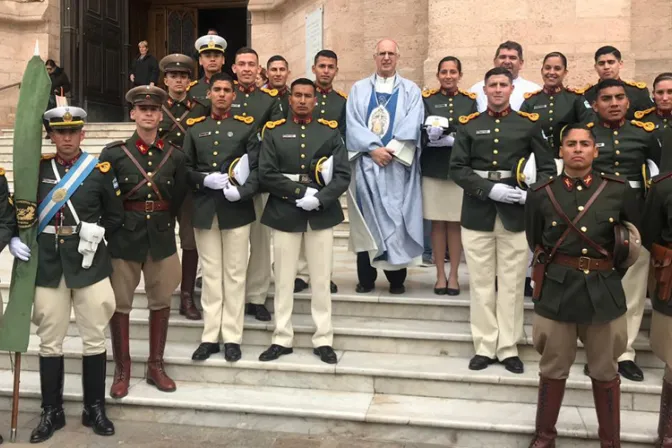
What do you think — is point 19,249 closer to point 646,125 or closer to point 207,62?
point 207,62

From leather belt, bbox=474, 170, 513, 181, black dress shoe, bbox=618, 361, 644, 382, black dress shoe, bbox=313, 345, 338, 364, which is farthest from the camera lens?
black dress shoe, bbox=313, 345, 338, 364

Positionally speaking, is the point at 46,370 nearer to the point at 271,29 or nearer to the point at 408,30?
the point at 408,30

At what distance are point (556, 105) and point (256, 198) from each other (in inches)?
104

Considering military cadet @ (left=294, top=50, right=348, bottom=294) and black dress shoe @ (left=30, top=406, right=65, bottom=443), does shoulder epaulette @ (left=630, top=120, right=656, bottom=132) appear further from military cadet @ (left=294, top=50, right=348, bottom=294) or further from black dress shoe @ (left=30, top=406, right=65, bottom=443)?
black dress shoe @ (left=30, top=406, right=65, bottom=443)

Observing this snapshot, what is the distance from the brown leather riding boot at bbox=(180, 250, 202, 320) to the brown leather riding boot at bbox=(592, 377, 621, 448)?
3.18m

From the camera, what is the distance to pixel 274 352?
493cm

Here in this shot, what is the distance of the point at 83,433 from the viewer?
4352 millimetres

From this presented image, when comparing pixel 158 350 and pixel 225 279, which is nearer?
pixel 158 350

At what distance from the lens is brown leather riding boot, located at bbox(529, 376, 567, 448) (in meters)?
3.81

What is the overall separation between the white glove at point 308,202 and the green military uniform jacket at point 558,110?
2069 mm

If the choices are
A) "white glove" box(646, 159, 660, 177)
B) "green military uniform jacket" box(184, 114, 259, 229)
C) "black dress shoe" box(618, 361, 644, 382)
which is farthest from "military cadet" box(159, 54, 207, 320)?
"white glove" box(646, 159, 660, 177)

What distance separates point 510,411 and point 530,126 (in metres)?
1.97

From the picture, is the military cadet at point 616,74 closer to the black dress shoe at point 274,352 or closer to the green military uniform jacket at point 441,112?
the green military uniform jacket at point 441,112

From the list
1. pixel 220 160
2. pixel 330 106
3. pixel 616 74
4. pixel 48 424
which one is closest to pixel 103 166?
pixel 220 160
